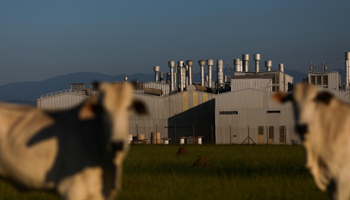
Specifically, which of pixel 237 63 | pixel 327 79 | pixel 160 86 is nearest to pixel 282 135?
pixel 327 79

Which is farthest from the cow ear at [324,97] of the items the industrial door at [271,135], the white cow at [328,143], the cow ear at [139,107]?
the industrial door at [271,135]

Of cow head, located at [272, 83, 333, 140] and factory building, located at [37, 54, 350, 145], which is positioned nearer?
cow head, located at [272, 83, 333, 140]

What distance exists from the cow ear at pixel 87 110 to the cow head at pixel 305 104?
3.54 meters

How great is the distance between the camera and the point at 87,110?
7469 millimetres

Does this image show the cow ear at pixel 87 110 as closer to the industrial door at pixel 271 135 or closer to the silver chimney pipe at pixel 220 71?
the industrial door at pixel 271 135

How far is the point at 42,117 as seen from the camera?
26.7 ft

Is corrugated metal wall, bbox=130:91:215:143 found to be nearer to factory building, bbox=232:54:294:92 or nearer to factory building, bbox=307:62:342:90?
factory building, bbox=232:54:294:92

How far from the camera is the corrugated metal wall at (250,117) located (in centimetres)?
4706

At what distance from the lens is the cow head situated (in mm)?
8273

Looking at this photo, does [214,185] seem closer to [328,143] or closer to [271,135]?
[328,143]

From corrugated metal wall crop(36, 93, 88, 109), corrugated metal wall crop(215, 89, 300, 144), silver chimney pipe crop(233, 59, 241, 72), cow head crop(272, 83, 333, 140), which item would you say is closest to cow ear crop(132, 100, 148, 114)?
cow head crop(272, 83, 333, 140)

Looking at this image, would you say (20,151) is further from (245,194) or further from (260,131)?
(260,131)

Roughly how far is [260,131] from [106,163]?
4118cm

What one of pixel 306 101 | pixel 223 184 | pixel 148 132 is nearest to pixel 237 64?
pixel 148 132
